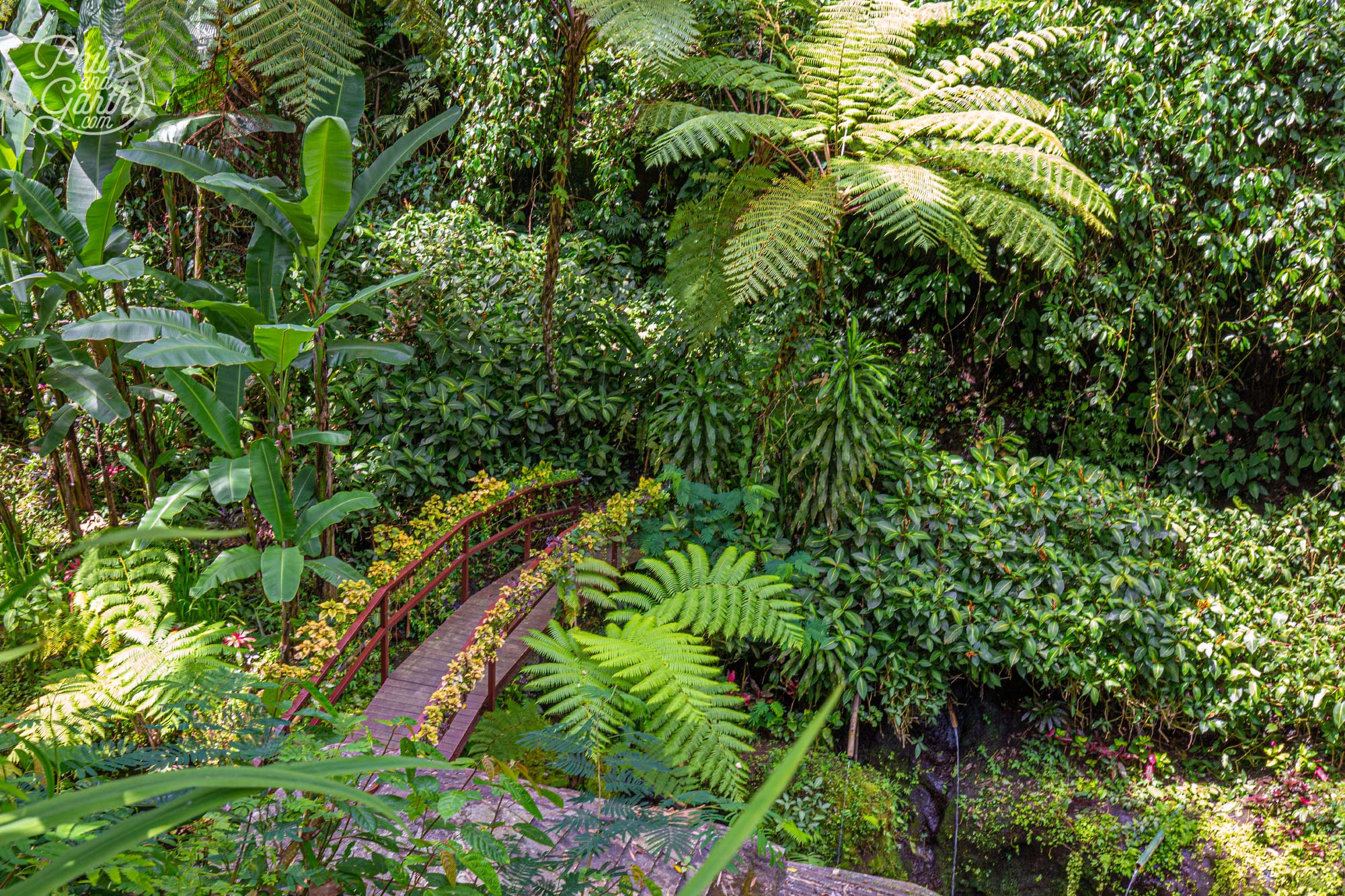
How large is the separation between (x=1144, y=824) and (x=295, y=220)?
527 centimetres

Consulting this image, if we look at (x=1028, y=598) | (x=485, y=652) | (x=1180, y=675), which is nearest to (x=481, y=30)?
(x=485, y=652)

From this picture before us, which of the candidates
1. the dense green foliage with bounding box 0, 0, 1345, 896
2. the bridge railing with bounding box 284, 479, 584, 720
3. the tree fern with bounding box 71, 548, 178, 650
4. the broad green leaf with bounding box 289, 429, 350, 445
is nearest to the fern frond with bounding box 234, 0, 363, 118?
the dense green foliage with bounding box 0, 0, 1345, 896

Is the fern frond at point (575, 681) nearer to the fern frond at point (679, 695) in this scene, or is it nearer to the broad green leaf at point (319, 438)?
the fern frond at point (679, 695)

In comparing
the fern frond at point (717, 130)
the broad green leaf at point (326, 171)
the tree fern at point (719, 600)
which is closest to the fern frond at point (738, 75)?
the fern frond at point (717, 130)

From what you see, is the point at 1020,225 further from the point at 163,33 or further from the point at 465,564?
the point at 163,33

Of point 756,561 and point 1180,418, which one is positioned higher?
point 1180,418

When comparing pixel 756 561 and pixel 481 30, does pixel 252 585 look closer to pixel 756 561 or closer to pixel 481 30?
pixel 756 561

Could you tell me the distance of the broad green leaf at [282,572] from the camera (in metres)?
3.51

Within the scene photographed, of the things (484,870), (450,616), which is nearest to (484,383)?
(450,616)

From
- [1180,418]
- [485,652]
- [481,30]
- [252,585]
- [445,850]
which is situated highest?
[481,30]

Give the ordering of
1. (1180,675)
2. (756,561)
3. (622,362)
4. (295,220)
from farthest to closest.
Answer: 1. (622,362)
2. (756,561)
3. (1180,675)
4. (295,220)

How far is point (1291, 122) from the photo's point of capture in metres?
5.12

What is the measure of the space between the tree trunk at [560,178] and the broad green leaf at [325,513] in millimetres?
2657

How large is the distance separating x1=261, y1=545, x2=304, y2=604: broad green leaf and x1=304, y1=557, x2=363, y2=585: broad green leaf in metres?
0.19
